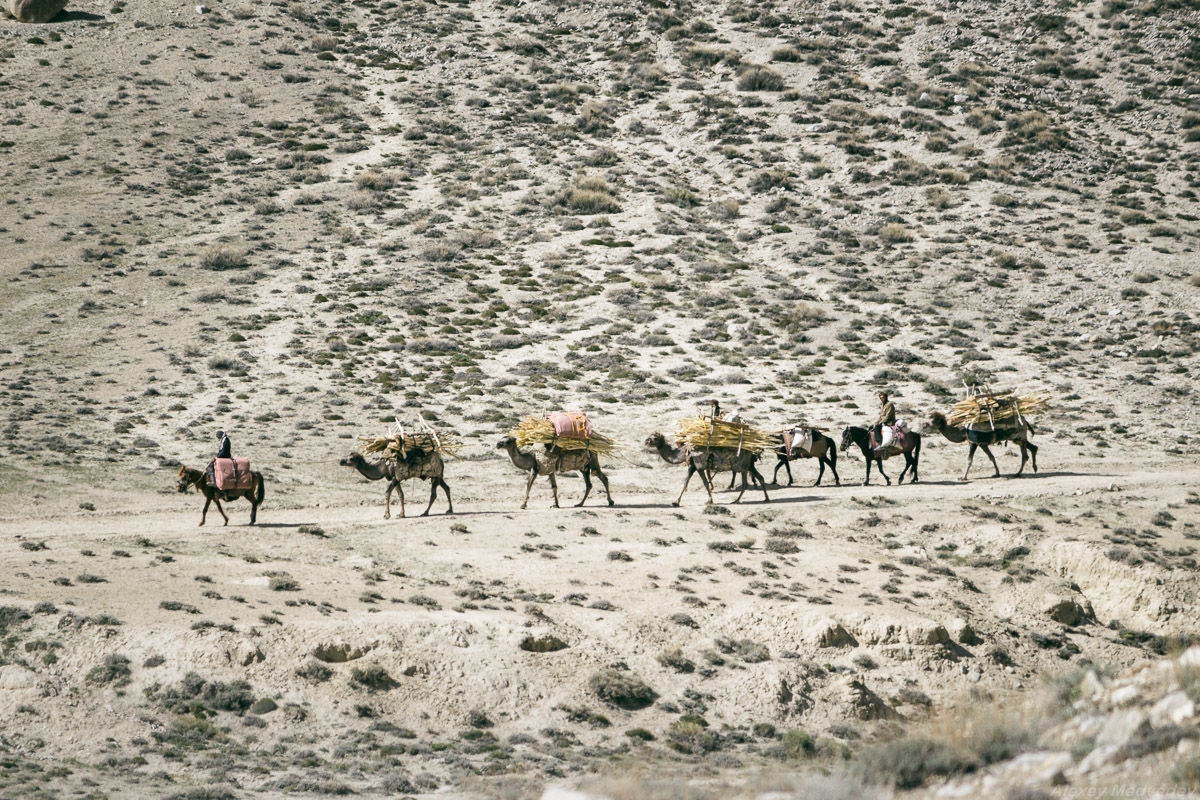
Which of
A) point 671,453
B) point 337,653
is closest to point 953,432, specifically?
point 671,453

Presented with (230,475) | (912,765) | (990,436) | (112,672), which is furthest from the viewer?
(990,436)

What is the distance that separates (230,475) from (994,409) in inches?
803

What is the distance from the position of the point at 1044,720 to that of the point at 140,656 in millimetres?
12944

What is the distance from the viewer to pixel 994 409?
2944 centimetres

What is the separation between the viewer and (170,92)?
64125mm

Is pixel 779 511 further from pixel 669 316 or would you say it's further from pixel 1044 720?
pixel 669 316

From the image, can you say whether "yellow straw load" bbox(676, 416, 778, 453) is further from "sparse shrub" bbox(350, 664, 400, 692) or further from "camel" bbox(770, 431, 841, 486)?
"sparse shrub" bbox(350, 664, 400, 692)

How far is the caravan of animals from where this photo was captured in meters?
24.1

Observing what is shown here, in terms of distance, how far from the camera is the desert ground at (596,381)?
15133mm

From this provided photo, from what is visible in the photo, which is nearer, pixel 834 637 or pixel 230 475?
pixel 834 637

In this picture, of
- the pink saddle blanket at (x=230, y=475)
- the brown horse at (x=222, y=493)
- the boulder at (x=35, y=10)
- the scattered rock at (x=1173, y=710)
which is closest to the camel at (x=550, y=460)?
the brown horse at (x=222, y=493)

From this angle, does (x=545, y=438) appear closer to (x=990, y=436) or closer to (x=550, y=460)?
(x=550, y=460)

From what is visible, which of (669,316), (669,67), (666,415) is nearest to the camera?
(666,415)

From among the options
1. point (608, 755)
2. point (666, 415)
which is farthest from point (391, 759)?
point (666, 415)
